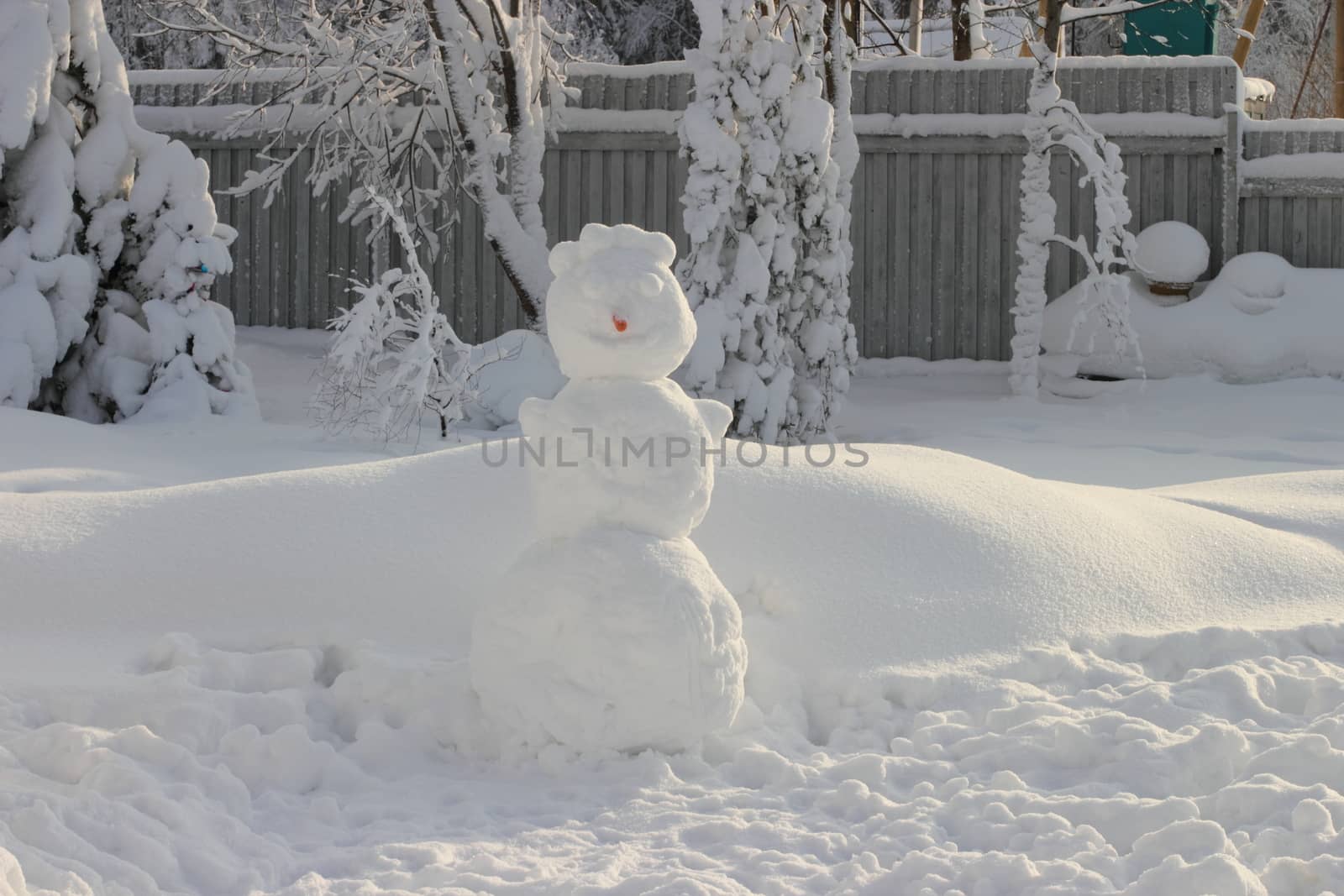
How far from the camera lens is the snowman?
366 cm

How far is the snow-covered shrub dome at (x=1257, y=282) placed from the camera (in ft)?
30.3

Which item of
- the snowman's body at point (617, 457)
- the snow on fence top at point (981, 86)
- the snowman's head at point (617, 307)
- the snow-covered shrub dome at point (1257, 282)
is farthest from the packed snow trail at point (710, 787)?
the snow on fence top at point (981, 86)

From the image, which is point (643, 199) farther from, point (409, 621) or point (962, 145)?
point (409, 621)

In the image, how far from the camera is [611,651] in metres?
3.64

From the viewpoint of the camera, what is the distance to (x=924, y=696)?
13.6ft

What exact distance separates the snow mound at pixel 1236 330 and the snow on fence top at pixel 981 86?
51.2 inches

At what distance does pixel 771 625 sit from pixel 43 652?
2277mm

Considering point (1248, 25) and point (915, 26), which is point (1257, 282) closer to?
point (915, 26)

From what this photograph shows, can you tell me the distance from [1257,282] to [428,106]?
6.03m

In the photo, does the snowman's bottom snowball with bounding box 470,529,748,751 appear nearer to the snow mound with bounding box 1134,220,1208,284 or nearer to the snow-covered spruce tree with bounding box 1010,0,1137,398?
the snow-covered spruce tree with bounding box 1010,0,1137,398

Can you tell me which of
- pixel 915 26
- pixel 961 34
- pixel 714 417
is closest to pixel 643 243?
pixel 714 417

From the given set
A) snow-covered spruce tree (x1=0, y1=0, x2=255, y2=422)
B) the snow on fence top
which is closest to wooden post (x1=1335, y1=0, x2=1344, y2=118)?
the snow on fence top

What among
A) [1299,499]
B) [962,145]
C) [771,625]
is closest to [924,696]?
[771,625]

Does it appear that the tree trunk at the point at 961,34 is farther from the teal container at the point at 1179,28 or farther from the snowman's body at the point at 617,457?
the snowman's body at the point at 617,457
